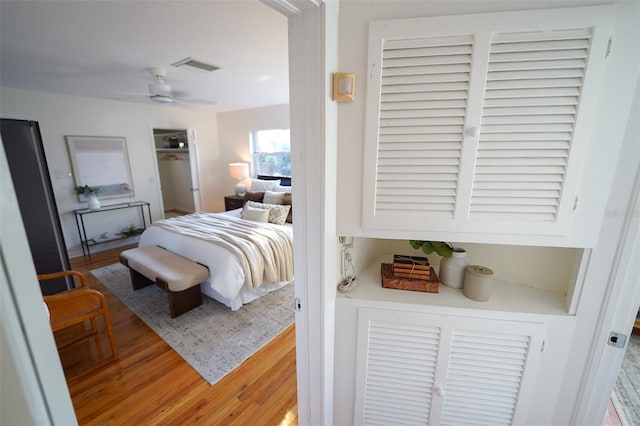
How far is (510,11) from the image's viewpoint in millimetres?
848

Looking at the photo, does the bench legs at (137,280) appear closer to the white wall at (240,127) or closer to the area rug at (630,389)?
the white wall at (240,127)

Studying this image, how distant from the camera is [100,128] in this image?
12.7ft

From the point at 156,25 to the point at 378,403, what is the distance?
265cm

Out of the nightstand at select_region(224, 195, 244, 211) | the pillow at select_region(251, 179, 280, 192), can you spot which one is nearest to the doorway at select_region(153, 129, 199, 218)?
the nightstand at select_region(224, 195, 244, 211)

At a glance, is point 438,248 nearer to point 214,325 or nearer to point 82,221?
point 214,325

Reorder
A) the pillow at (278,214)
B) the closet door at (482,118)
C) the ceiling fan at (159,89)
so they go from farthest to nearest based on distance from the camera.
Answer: the pillow at (278,214)
the ceiling fan at (159,89)
the closet door at (482,118)

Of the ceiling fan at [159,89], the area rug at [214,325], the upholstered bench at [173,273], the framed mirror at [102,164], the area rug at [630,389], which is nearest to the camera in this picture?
the area rug at [630,389]

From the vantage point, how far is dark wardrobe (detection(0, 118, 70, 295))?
1.95 metres

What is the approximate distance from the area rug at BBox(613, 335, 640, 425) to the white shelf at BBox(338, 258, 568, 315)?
1.07m

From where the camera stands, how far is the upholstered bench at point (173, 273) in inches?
88.9

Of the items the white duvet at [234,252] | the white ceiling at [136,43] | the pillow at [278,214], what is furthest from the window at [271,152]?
the white duvet at [234,252]

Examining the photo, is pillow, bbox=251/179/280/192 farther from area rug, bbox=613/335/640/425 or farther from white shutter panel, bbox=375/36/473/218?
area rug, bbox=613/335/640/425

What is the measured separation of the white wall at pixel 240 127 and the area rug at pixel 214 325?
2.99 m

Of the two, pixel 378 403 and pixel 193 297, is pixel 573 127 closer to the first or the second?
pixel 378 403
